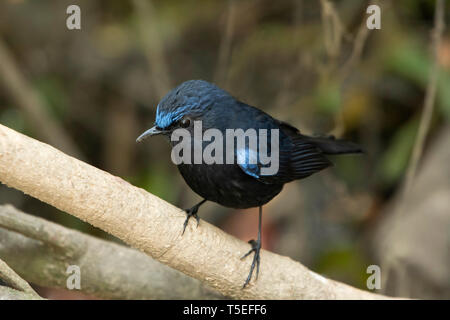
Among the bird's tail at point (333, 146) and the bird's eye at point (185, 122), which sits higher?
the bird's tail at point (333, 146)

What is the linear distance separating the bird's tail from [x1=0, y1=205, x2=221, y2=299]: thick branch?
121 centimetres

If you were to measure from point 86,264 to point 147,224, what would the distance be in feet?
3.05

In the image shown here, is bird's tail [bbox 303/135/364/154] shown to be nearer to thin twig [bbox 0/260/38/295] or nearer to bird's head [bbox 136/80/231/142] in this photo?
bird's head [bbox 136/80/231/142]

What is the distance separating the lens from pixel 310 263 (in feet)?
18.0

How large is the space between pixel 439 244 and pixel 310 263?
1.14 metres

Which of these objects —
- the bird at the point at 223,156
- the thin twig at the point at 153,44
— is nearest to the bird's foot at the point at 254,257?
the bird at the point at 223,156

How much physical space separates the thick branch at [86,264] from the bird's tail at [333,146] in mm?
1215

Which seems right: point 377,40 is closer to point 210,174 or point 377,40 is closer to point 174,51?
point 174,51

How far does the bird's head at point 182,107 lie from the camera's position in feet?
10.2

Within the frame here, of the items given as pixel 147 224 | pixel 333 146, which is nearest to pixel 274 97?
pixel 333 146

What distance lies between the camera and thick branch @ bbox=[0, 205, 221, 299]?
3334 mm

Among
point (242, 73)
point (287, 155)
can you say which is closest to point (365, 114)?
point (242, 73)

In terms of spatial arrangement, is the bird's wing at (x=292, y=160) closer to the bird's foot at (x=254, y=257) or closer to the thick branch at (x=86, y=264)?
the bird's foot at (x=254, y=257)

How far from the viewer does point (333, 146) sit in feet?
13.2
